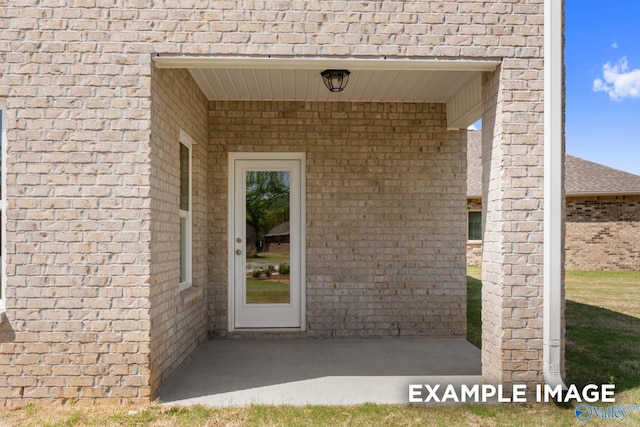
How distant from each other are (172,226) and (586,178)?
54.2 ft

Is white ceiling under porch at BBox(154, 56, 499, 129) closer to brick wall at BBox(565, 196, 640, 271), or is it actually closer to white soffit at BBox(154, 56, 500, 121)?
white soffit at BBox(154, 56, 500, 121)

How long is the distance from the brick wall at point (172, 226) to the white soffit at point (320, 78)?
0.31 meters

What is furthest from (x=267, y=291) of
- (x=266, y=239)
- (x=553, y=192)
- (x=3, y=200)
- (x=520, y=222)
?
(x=553, y=192)

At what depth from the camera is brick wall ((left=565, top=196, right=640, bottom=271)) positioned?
16469mm

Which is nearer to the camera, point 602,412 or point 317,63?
point 602,412

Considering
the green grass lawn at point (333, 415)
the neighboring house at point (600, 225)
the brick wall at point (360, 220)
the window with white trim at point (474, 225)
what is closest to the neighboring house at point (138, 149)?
the green grass lawn at point (333, 415)

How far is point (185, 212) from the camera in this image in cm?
579

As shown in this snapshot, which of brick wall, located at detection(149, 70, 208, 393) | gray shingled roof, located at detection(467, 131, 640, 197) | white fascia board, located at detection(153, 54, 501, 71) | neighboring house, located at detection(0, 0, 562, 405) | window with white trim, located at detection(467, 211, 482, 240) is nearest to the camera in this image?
neighboring house, located at detection(0, 0, 562, 405)

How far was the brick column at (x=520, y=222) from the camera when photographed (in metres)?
4.22

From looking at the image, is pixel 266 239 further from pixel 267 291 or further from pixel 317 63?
pixel 317 63

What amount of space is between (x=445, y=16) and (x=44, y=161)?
3410 millimetres

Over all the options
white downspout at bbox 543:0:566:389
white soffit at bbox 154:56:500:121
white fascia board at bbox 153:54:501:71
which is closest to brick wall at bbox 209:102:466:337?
white soffit at bbox 154:56:500:121

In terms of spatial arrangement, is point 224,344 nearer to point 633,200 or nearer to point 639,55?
point 633,200

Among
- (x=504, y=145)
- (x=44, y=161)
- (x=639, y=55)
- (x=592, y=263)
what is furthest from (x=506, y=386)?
(x=639, y=55)
